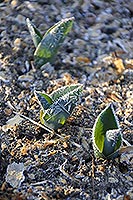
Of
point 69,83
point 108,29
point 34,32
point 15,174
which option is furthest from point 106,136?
point 108,29

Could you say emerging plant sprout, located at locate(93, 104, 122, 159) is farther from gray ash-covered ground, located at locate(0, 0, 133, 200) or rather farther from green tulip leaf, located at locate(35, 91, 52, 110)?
green tulip leaf, located at locate(35, 91, 52, 110)

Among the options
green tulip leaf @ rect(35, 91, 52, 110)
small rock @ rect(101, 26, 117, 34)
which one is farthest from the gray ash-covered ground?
green tulip leaf @ rect(35, 91, 52, 110)

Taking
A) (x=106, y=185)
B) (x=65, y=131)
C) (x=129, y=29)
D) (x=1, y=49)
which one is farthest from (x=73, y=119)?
(x=129, y=29)

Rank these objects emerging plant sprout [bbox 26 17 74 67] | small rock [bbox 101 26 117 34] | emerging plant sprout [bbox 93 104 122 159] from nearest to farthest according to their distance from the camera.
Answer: emerging plant sprout [bbox 93 104 122 159], emerging plant sprout [bbox 26 17 74 67], small rock [bbox 101 26 117 34]

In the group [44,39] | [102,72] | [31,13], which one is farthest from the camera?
[31,13]

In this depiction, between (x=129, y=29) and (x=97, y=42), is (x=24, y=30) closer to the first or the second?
(x=97, y=42)
